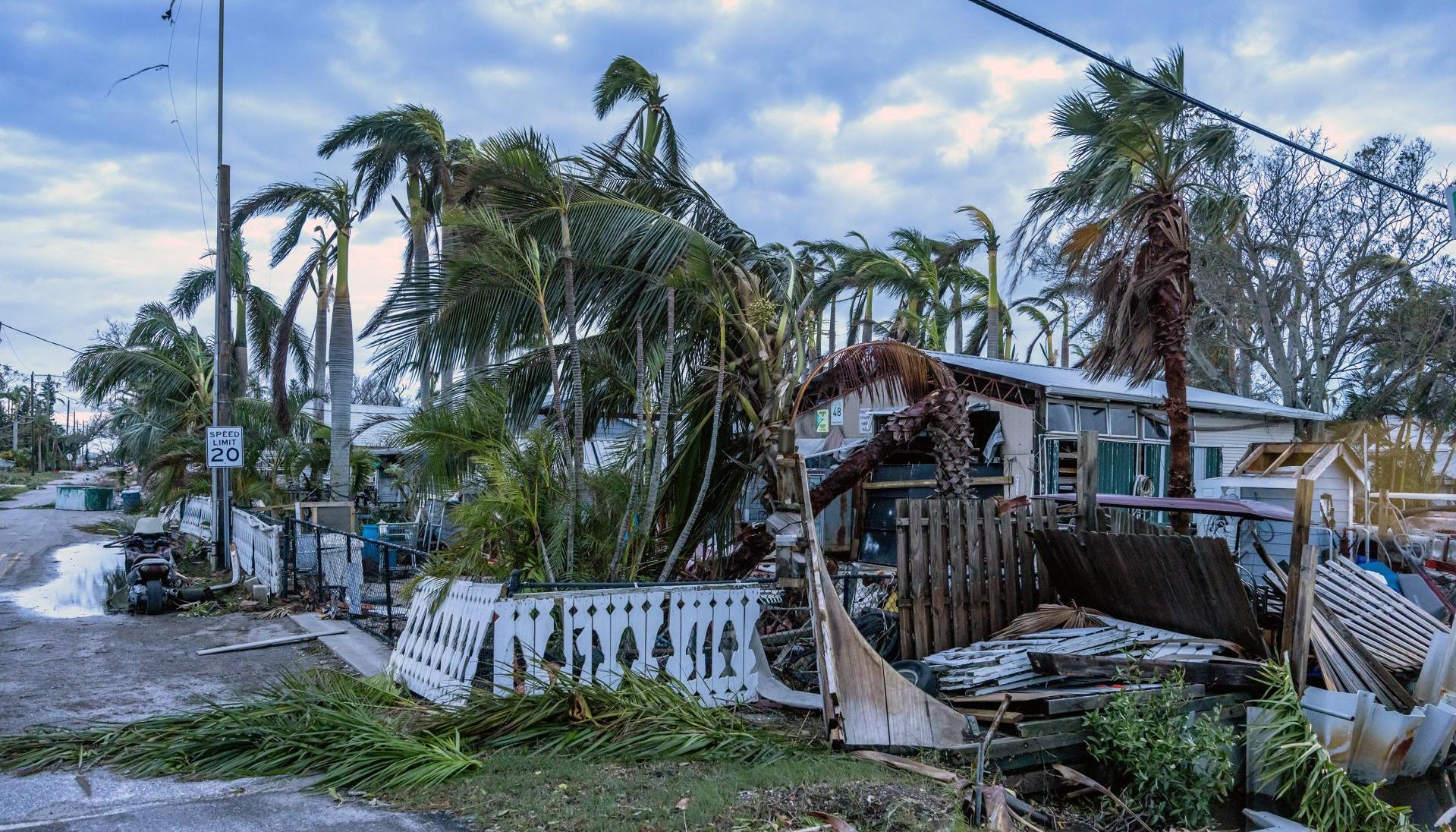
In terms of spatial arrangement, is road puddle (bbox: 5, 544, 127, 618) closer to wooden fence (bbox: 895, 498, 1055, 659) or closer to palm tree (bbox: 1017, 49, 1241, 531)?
wooden fence (bbox: 895, 498, 1055, 659)

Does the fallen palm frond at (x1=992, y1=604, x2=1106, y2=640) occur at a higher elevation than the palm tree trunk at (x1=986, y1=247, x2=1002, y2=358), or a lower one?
lower

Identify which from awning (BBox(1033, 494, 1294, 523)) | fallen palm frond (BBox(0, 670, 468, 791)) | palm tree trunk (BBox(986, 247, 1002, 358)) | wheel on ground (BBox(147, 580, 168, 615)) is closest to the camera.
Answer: fallen palm frond (BBox(0, 670, 468, 791))

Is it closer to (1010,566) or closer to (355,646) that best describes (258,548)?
(355,646)

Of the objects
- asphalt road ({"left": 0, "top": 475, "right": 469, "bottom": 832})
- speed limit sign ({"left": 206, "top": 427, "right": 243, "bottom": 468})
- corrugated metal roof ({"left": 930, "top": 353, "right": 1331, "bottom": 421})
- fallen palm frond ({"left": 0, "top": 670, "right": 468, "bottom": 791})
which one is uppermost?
corrugated metal roof ({"left": 930, "top": 353, "right": 1331, "bottom": 421})

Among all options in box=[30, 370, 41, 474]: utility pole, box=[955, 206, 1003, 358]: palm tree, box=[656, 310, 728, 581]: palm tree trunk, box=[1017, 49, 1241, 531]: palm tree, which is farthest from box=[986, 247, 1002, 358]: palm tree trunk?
box=[30, 370, 41, 474]: utility pole

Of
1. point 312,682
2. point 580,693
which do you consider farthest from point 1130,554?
point 312,682

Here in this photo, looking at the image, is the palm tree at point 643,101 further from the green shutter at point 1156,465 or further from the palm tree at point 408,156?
the green shutter at point 1156,465

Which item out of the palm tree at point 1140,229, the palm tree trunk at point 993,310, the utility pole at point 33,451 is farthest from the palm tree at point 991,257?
the utility pole at point 33,451

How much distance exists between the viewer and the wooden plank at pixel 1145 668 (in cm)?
685

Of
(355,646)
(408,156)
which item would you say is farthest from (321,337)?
(355,646)

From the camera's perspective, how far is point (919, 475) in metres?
15.5

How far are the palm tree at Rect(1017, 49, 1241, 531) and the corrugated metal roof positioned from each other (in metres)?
1.60

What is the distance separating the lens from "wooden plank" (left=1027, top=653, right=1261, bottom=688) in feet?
22.5

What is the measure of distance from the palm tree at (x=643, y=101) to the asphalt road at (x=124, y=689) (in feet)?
36.7
